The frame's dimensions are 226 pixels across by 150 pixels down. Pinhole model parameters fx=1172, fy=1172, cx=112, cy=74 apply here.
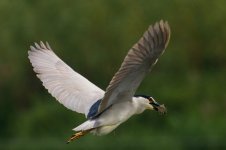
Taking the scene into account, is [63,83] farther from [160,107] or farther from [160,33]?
[160,33]


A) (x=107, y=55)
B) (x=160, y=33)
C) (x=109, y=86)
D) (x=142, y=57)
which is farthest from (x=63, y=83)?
(x=107, y=55)

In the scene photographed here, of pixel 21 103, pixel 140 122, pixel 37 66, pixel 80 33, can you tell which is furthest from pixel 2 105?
pixel 37 66

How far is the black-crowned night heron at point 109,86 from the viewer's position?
8305 mm

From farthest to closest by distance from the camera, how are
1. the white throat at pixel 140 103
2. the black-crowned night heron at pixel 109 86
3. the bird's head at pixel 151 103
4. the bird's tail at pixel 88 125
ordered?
the bird's head at pixel 151 103
the white throat at pixel 140 103
the bird's tail at pixel 88 125
the black-crowned night heron at pixel 109 86

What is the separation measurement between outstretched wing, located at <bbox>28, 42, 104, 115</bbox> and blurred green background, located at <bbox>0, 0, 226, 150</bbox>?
1189cm

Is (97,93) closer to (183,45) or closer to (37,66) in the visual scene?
(37,66)

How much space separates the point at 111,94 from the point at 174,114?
46.5 feet

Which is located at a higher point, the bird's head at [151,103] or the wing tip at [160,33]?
the wing tip at [160,33]

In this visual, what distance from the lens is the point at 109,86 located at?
8477 mm

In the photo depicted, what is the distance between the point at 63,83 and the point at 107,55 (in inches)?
630

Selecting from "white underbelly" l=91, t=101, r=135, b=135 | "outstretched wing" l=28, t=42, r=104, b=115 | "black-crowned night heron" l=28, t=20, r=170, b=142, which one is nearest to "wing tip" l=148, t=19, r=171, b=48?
"black-crowned night heron" l=28, t=20, r=170, b=142

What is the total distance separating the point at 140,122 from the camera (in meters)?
22.4

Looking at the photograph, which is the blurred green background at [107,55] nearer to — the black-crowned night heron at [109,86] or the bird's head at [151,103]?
the black-crowned night heron at [109,86]

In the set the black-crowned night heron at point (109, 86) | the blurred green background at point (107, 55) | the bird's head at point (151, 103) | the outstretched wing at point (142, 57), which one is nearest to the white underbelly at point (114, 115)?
the black-crowned night heron at point (109, 86)
